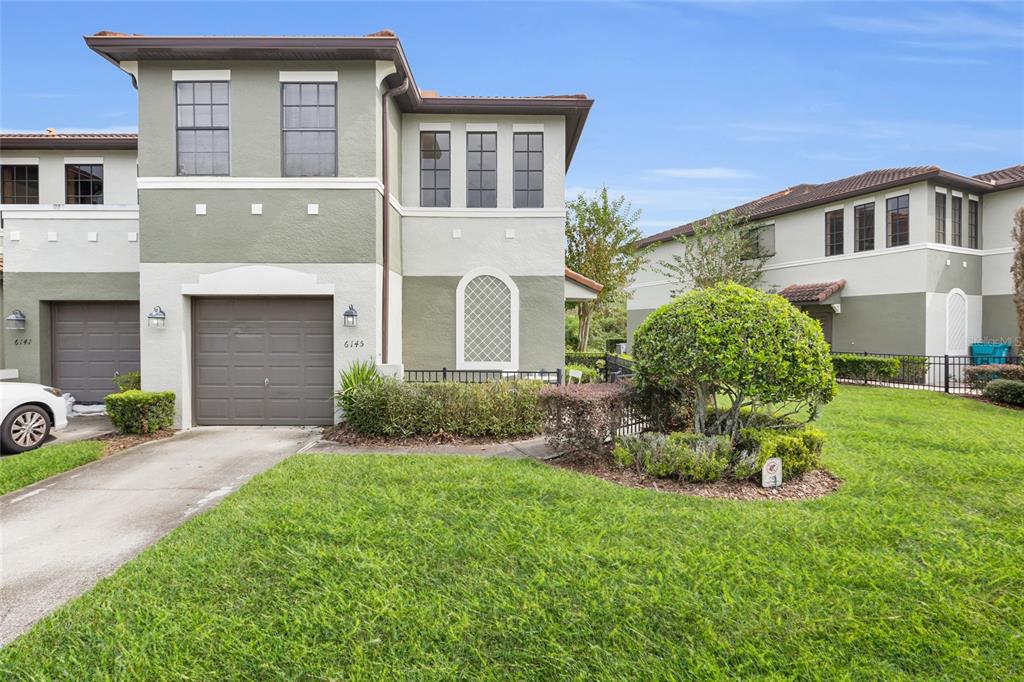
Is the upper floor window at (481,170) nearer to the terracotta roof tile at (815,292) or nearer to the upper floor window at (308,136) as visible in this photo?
the upper floor window at (308,136)

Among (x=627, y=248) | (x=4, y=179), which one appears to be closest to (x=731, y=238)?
(x=627, y=248)

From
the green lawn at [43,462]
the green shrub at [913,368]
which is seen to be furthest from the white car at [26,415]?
the green shrub at [913,368]

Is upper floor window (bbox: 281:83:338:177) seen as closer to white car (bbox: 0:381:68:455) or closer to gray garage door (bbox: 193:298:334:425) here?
gray garage door (bbox: 193:298:334:425)

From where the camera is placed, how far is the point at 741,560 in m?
4.03

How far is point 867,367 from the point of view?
54.0 ft

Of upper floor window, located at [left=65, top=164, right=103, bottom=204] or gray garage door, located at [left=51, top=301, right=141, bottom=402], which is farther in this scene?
upper floor window, located at [left=65, top=164, right=103, bottom=204]

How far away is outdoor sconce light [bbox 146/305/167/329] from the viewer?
29.9 ft

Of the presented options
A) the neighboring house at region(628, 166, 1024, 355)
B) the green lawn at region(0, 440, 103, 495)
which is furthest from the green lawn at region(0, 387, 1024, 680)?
the neighboring house at region(628, 166, 1024, 355)

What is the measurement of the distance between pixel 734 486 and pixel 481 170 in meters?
8.56

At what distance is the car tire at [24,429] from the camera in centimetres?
758

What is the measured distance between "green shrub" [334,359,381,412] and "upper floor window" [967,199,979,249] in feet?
70.8

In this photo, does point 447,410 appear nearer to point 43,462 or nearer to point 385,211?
point 385,211

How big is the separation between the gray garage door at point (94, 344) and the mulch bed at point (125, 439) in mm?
3064

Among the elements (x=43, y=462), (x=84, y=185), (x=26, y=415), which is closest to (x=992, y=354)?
(x=43, y=462)
